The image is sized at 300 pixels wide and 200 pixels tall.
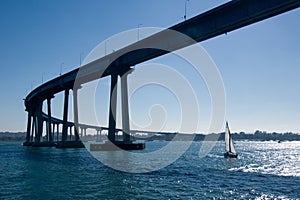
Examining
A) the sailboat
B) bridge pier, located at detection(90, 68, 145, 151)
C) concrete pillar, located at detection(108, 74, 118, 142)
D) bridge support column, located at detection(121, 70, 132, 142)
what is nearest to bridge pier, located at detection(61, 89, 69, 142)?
bridge pier, located at detection(90, 68, 145, 151)

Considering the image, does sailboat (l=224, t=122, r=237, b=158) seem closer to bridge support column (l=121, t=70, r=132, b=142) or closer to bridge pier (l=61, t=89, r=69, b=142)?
bridge support column (l=121, t=70, r=132, b=142)

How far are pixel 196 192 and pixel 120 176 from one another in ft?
37.6

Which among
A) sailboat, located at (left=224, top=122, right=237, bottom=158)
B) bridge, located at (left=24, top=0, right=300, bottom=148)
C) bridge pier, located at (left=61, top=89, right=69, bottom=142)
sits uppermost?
bridge, located at (left=24, top=0, right=300, bottom=148)

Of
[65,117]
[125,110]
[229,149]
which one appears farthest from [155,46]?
[65,117]

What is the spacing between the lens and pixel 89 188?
28594 mm

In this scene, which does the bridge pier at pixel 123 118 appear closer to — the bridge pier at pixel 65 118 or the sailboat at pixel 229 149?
the sailboat at pixel 229 149

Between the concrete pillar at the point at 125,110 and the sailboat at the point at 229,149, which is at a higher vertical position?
the concrete pillar at the point at 125,110

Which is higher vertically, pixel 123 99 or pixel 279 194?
pixel 123 99

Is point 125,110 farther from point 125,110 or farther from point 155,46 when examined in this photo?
point 155,46

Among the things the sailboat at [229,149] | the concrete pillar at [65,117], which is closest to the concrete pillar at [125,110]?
the sailboat at [229,149]

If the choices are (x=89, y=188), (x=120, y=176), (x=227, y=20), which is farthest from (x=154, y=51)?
(x=89, y=188)

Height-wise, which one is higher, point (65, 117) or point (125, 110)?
point (125, 110)

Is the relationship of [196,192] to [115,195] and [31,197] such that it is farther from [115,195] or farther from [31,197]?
[31,197]

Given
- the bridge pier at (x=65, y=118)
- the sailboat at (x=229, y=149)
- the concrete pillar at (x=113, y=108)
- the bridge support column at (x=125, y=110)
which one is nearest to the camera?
the sailboat at (x=229, y=149)
